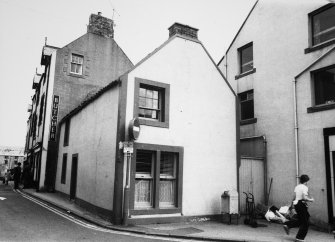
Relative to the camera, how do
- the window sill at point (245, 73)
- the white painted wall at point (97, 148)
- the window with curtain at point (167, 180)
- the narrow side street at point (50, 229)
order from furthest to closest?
the window sill at point (245, 73) → the window with curtain at point (167, 180) → the white painted wall at point (97, 148) → the narrow side street at point (50, 229)

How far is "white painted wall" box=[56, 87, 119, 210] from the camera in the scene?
1180cm

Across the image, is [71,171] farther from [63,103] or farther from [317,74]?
[317,74]

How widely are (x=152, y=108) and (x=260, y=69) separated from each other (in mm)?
7077

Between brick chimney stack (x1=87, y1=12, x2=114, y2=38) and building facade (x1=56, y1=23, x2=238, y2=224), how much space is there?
11.0m

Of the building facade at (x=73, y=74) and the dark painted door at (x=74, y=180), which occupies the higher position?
the building facade at (x=73, y=74)

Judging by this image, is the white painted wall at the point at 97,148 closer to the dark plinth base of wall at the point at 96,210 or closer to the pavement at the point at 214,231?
the dark plinth base of wall at the point at 96,210

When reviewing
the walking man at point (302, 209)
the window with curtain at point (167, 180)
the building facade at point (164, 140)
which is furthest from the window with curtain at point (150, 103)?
the walking man at point (302, 209)

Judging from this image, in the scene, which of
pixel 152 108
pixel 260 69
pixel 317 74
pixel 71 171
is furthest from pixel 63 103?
pixel 317 74

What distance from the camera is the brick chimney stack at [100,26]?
23812 mm

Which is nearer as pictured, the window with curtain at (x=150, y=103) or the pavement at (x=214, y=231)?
the pavement at (x=214, y=231)

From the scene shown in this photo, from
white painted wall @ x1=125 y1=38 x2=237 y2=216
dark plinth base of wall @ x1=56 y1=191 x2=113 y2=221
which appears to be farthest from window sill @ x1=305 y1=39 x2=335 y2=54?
dark plinth base of wall @ x1=56 y1=191 x2=113 y2=221

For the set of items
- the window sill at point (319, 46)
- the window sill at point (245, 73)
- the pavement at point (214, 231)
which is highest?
the window sill at point (319, 46)

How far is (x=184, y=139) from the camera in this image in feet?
41.3

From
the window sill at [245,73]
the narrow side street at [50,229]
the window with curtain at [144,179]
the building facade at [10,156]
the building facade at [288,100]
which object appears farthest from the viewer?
the building facade at [10,156]
